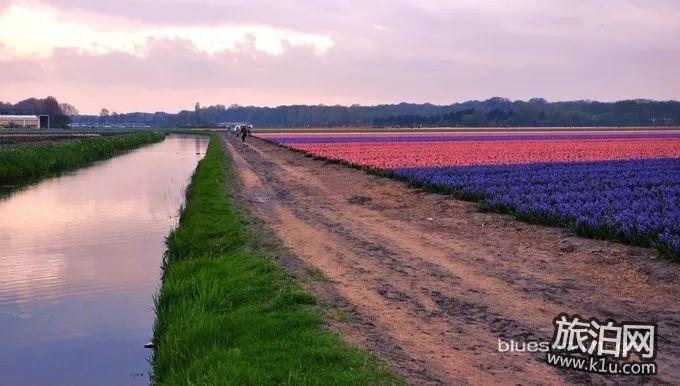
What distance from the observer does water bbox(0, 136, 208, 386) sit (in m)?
9.88

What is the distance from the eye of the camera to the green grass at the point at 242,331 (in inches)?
295

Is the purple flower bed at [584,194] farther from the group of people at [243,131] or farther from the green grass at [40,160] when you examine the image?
the group of people at [243,131]

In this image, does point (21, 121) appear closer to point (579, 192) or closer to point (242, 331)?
point (579, 192)

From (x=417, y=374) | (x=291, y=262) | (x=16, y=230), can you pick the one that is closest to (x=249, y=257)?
(x=291, y=262)

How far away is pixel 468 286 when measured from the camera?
1141 centimetres

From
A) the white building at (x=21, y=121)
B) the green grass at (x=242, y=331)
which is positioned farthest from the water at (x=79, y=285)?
the white building at (x=21, y=121)

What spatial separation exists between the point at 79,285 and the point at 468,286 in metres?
8.04

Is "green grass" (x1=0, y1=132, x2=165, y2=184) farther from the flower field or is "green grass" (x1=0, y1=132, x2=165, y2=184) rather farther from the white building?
the white building

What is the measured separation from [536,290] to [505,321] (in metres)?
1.97

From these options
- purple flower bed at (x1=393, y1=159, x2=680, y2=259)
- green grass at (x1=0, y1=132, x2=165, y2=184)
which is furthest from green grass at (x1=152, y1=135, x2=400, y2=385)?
green grass at (x1=0, y1=132, x2=165, y2=184)

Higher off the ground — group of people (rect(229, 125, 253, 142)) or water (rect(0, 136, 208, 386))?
group of people (rect(229, 125, 253, 142))

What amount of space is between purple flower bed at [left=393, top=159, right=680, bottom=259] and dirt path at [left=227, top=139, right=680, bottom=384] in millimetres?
550

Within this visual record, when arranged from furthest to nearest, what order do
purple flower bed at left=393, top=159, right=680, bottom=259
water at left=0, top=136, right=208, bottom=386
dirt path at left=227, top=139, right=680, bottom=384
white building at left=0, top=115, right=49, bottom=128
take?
1. white building at left=0, top=115, right=49, bottom=128
2. purple flower bed at left=393, top=159, right=680, bottom=259
3. water at left=0, top=136, right=208, bottom=386
4. dirt path at left=227, top=139, right=680, bottom=384

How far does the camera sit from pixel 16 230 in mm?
20719
